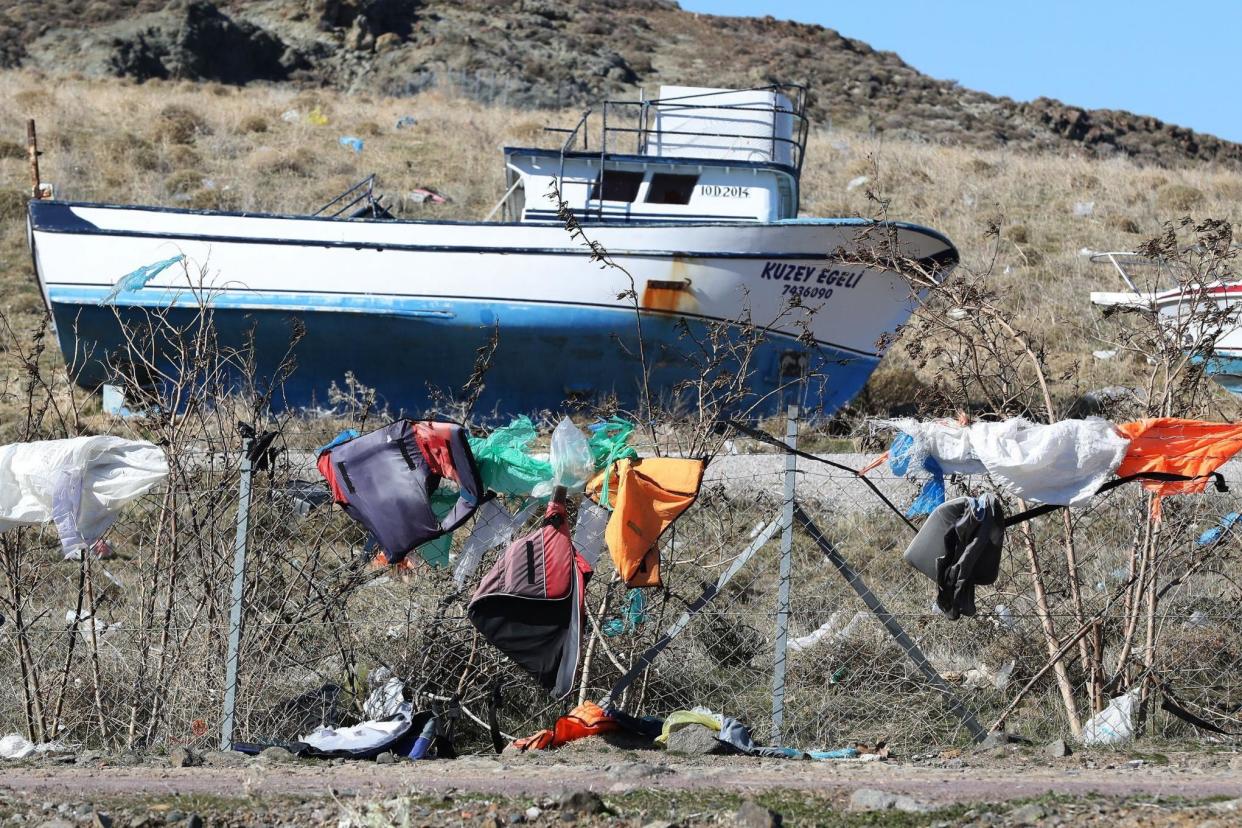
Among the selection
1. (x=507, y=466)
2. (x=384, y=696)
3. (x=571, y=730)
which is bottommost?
(x=384, y=696)

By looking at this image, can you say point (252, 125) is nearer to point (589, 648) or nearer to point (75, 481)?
point (75, 481)

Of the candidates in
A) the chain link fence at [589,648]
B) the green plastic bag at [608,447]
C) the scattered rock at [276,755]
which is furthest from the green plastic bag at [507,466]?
the scattered rock at [276,755]

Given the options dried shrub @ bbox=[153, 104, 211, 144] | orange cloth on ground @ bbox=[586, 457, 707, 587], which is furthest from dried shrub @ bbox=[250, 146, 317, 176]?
orange cloth on ground @ bbox=[586, 457, 707, 587]

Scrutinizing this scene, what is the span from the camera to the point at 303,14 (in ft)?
158

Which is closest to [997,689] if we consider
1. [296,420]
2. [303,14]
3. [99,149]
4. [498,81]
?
[296,420]

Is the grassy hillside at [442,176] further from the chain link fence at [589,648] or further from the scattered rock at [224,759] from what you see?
the scattered rock at [224,759]

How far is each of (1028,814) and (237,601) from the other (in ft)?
10.2

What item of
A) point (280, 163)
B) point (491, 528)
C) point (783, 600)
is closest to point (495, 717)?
point (491, 528)

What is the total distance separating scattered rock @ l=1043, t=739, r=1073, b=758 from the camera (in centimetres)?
516

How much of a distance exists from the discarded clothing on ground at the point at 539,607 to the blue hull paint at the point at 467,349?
755cm

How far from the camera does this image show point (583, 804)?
4246 mm

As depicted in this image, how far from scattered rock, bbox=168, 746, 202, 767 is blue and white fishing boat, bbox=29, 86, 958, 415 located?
7.94m

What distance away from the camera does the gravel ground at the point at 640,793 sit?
419 centimetres

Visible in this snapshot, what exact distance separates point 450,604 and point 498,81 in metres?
37.5
